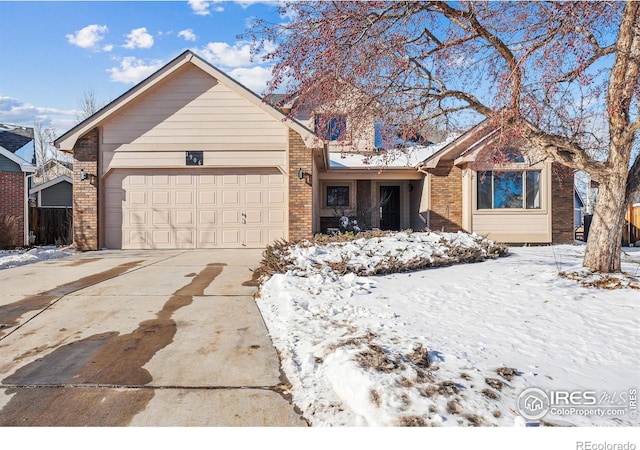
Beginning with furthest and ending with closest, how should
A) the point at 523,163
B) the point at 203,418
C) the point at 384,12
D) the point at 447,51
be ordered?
1. the point at 523,163
2. the point at 447,51
3. the point at 384,12
4. the point at 203,418

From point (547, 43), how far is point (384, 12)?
2195 millimetres

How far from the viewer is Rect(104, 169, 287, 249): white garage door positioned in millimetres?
10805

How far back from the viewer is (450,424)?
2.17 meters

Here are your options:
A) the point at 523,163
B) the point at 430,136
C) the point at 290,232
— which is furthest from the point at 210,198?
the point at 523,163

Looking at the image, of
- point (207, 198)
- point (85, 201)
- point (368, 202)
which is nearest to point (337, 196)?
point (368, 202)

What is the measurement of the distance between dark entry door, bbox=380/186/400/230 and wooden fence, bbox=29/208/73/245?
14.0m

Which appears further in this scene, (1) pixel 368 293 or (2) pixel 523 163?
(2) pixel 523 163

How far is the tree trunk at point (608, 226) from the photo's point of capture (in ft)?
18.0

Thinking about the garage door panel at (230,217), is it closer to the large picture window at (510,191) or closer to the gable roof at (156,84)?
the gable roof at (156,84)

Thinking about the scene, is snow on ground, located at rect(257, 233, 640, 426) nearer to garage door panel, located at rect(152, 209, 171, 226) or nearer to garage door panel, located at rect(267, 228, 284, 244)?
garage door panel, located at rect(267, 228, 284, 244)

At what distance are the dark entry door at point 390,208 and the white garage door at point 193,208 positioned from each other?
6756 mm

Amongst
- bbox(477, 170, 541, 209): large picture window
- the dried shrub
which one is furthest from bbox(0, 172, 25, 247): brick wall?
bbox(477, 170, 541, 209): large picture window

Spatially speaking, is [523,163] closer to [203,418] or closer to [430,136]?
[430,136]

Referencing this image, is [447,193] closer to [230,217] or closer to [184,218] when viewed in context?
[230,217]
